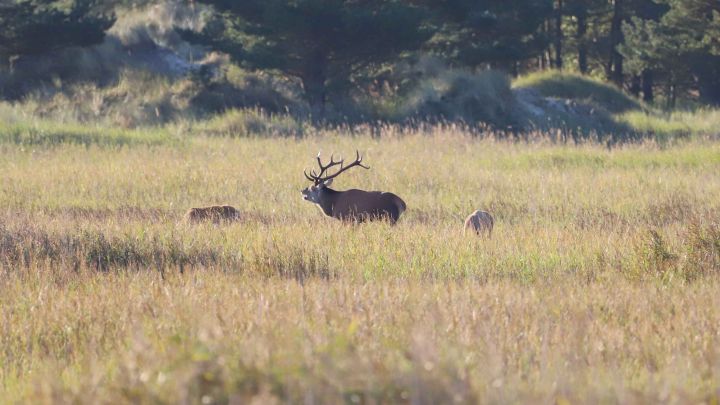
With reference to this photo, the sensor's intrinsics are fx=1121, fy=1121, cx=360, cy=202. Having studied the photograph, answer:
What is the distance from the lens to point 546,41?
3388 cm

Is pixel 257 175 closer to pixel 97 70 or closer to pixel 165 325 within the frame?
pixel 165 325

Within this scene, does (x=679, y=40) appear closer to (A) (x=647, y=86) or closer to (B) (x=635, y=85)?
(A) (x=647, y=86)

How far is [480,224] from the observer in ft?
37.1

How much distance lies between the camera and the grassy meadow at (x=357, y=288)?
4703mm

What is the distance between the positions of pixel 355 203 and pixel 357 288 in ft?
15.3

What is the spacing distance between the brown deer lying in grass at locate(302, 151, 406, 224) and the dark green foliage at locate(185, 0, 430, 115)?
15388mm

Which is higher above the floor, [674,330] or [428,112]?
[674,330]

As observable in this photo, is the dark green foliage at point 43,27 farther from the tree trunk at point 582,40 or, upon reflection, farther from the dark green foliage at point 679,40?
the tree trunk at point 582,40

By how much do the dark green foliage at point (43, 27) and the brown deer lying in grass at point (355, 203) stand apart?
17442mm

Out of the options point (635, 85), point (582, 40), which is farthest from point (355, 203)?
point (635, 85)

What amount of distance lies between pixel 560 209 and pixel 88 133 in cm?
1100

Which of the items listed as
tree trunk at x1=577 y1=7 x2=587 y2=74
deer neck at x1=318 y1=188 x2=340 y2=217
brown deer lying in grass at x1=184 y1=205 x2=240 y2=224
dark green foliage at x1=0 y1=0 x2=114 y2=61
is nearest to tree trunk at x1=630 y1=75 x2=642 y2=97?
tree trunk at x1=577 y1=7 x2=587 y2=74

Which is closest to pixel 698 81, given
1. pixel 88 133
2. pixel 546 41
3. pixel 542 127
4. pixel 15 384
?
pixel 546 41

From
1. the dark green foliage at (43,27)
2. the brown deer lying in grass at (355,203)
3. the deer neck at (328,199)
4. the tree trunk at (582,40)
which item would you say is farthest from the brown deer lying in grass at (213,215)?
the tree trunk at (582,40)
